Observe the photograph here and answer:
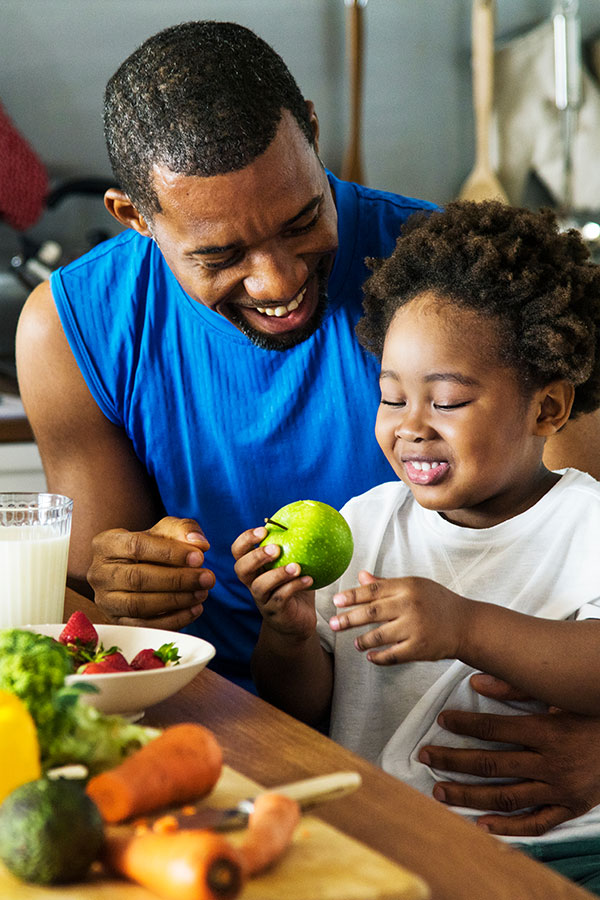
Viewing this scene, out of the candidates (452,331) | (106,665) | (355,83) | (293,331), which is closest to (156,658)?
(106,665)

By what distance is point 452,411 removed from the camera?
1136mm

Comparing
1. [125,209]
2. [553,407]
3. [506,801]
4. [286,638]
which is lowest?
[506,801]

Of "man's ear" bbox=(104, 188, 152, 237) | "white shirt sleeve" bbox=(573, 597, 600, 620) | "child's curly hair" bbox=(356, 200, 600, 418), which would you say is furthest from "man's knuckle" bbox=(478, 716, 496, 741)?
"man's ear" bbox=(104, 188, 152, 237)

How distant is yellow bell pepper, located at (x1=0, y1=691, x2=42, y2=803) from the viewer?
0.59m

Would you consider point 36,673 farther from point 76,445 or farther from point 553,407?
point 76,445

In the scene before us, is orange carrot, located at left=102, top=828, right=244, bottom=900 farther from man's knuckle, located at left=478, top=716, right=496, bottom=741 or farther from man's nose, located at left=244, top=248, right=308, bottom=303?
man's nose, located at left=244, top=248, right=308, bottom=303

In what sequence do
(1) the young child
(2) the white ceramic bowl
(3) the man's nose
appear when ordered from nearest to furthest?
(2) the white ceramic bowl, (1) the young child, (3) the man's nose

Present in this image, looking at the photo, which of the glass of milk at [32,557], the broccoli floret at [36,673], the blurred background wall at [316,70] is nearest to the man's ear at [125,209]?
the glass of milk at [32,557]

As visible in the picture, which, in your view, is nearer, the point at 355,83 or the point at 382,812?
the point at 382,812

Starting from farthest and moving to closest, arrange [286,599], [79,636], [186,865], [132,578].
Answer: [132,578], [286,599], [79,636], [186,865]

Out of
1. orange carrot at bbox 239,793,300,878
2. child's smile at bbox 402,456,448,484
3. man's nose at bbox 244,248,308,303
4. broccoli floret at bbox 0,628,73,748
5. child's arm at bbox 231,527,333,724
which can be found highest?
man's nose at bbox 244,248,308,303

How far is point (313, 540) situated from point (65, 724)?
44 cm

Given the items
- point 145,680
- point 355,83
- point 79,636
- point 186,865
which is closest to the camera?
point 186,865

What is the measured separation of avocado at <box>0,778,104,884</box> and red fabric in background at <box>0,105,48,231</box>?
7.30ft
